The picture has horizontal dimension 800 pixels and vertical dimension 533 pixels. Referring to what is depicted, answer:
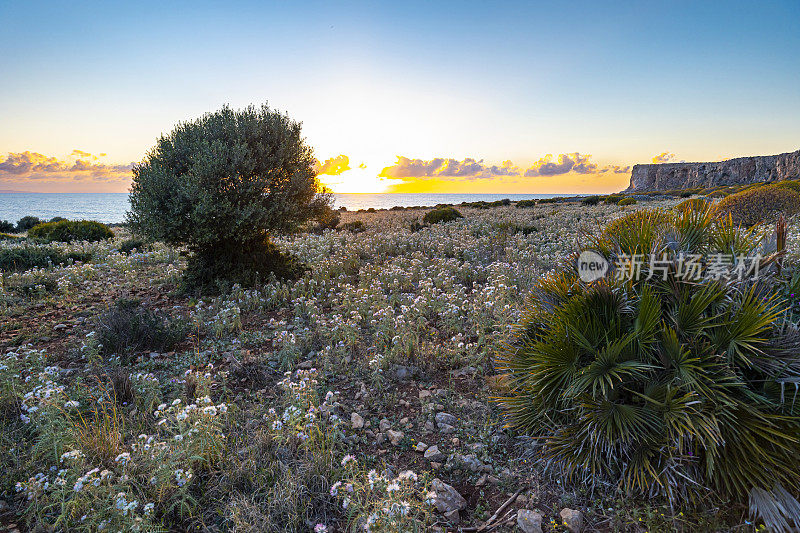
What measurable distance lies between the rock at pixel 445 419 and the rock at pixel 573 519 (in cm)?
153

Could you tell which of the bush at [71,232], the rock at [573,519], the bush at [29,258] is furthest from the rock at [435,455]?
the bush at [71,232]

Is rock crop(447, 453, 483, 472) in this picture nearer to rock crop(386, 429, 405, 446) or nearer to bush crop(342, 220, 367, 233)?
rock crop(386, 429, 405, 446)

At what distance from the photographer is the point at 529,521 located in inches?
114

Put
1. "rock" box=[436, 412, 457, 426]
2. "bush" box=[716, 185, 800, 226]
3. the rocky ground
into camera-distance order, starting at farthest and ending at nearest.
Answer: "bush" box=[716, 185, 800, 226]
"rock" box=[436, 412, 457, 426]
the rocky ground

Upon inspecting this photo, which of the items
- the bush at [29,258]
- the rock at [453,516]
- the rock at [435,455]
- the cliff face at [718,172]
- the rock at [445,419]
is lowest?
the rock at [453,516]

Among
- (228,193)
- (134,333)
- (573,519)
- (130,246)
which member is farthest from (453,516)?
(130,246)

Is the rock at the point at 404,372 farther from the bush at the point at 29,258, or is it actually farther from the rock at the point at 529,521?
the bush at the point at 29,258

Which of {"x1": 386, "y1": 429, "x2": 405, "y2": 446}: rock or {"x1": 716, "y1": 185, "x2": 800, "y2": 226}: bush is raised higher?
{"x1": 716, "y1": 185, "x2": 800, "y2": 226}: bush

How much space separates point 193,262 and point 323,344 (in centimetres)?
559

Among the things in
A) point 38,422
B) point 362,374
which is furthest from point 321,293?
point 38,422

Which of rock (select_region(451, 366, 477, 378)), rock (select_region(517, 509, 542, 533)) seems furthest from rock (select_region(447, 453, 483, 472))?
rock (select_region(451, 366, 477, 378))

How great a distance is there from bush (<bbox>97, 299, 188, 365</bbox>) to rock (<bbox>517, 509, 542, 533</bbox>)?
590 cm

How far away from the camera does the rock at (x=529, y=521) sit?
112 inches

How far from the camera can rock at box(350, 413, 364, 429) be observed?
13.9 feet
